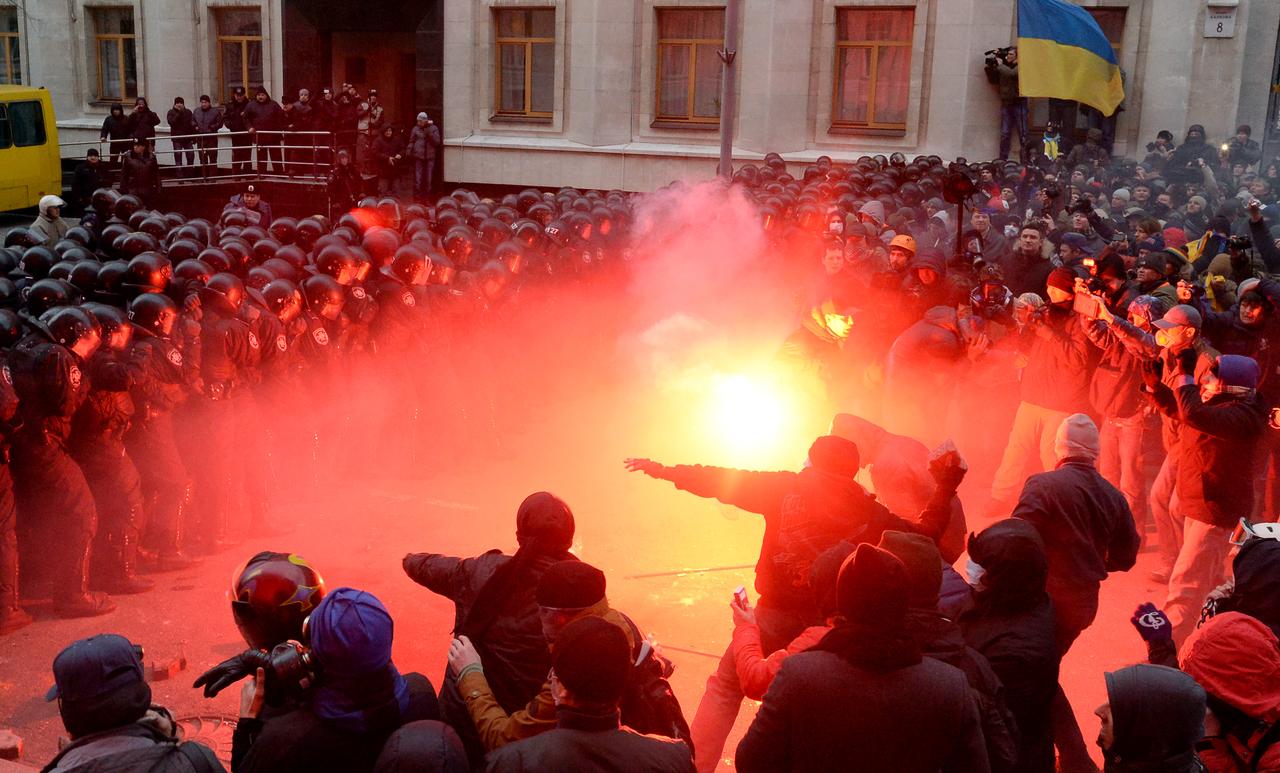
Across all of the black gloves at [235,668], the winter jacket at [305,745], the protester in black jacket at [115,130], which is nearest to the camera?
the winter jacket at [305,745]

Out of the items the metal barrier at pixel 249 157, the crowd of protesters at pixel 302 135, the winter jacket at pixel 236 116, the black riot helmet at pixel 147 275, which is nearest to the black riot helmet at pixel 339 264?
the black riot helmet at pixel 147 275

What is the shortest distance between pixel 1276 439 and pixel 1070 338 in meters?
1.46

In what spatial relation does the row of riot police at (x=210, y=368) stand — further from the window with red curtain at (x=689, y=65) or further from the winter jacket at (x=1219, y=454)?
the window with red curtain at (x=689, y=65)

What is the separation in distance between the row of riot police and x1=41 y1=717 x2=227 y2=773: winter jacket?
12.6 ft

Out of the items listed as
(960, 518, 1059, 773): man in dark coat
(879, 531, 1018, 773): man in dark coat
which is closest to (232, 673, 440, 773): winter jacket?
(879, 531, 1018, 773): man in dark coat

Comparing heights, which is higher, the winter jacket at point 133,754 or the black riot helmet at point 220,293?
the black riot helmet at point 220,293

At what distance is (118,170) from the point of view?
2373cm

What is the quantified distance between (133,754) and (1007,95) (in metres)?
22.7

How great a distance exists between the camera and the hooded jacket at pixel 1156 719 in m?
3.52

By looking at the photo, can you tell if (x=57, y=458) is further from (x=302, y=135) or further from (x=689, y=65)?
(x=689, y=65)

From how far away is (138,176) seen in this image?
2147 centimetres

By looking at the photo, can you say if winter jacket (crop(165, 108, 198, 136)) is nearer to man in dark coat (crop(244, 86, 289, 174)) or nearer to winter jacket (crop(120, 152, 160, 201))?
man in dark coat (crop(244, 86, 289, 174))

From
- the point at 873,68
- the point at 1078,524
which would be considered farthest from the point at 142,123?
the point at 1078,524

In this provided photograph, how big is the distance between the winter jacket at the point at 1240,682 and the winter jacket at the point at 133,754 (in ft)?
9.95
